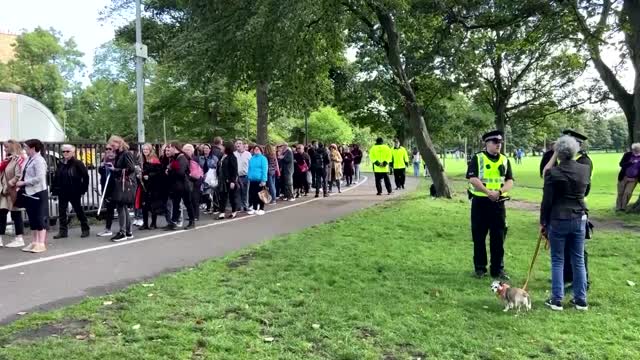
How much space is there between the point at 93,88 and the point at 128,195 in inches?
2609

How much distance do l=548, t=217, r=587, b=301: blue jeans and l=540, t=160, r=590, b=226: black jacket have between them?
0.34 feet

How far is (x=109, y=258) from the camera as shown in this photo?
29.8 feet

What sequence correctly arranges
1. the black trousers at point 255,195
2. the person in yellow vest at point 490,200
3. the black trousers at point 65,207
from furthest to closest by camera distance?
the black trousers at point 255,195 → the black trousers at point 65,207 → the person in yellow vest at point 490,200

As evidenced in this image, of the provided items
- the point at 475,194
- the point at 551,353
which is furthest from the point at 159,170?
the point at 551,353

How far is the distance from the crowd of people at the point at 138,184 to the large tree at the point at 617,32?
30.6 feet

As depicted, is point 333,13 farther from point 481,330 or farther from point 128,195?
point 481,330

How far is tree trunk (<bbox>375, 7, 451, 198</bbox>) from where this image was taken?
60.4 ft

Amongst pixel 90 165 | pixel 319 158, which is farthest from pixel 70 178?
pixel 319 158

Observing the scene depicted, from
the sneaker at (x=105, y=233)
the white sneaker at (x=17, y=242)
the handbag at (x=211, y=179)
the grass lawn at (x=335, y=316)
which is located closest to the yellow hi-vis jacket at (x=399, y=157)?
the handbag at (x=211, y=179)

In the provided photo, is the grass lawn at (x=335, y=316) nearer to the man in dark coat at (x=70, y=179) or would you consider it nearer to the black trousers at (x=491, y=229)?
the black trousers at (x=491, y=229)

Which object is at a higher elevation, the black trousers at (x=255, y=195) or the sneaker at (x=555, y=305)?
the black trousers at (x=255, y=195)

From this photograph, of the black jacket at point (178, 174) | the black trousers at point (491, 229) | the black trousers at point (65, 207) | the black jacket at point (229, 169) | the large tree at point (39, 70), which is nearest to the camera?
the black trousers at point (491, 229)

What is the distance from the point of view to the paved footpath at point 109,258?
Answer: 270 inches

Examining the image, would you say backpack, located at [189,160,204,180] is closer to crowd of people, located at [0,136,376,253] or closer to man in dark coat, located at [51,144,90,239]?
crowd of people, located at [0,136,376,253]
